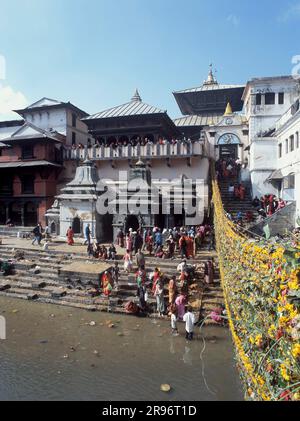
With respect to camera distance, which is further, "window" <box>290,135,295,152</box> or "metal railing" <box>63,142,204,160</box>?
"metal railing" <box>63,142,204,160</box>

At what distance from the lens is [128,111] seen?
82.9 feet

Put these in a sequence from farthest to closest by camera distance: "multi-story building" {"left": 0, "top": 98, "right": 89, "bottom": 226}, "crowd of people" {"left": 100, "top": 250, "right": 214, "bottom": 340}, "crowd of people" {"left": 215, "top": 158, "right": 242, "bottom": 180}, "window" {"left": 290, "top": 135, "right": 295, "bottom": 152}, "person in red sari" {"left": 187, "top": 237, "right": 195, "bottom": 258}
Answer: "crowd of people" {"left": 215, "top": 158, "right": 242, "bottom": 180} < "multi-story building" {"left": 0, "top": 98, "right": 89, "bottom": 226} < "window" {"left": 290, "top": 135, "right": 295, "bottom": 152} < "person in red sari" {"left": 187, "top": 237, "right": 195, "bottom": 258} < "crowd of people" {"left": 100, "top": 250, "right": 214, "bottom": 340}

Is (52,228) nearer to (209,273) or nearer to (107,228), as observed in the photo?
(107,228)

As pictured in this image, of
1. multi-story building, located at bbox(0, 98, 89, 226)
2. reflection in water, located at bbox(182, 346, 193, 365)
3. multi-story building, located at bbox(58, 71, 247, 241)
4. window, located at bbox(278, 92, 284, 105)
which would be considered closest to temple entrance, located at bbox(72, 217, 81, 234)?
multi-story building, located at bbox(58, 71, 247, 241)

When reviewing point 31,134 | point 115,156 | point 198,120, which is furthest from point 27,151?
point 198,120

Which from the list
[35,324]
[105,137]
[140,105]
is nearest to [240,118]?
[140,105]

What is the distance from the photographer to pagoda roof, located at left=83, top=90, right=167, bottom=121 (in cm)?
2428

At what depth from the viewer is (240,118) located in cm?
2827

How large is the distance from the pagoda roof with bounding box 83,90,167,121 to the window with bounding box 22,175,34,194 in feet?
23.8

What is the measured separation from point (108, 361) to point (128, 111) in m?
21.4

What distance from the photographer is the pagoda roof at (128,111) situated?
24.3m

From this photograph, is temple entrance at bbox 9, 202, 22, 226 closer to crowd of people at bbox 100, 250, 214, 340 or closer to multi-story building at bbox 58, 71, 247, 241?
multi-story building at bbox 58, 71, 247, 241

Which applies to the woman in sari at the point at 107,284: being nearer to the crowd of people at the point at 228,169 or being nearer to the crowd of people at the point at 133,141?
the crowd of people at the point at 133,141

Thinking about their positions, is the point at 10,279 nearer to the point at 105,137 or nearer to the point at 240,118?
the point at 105,137
